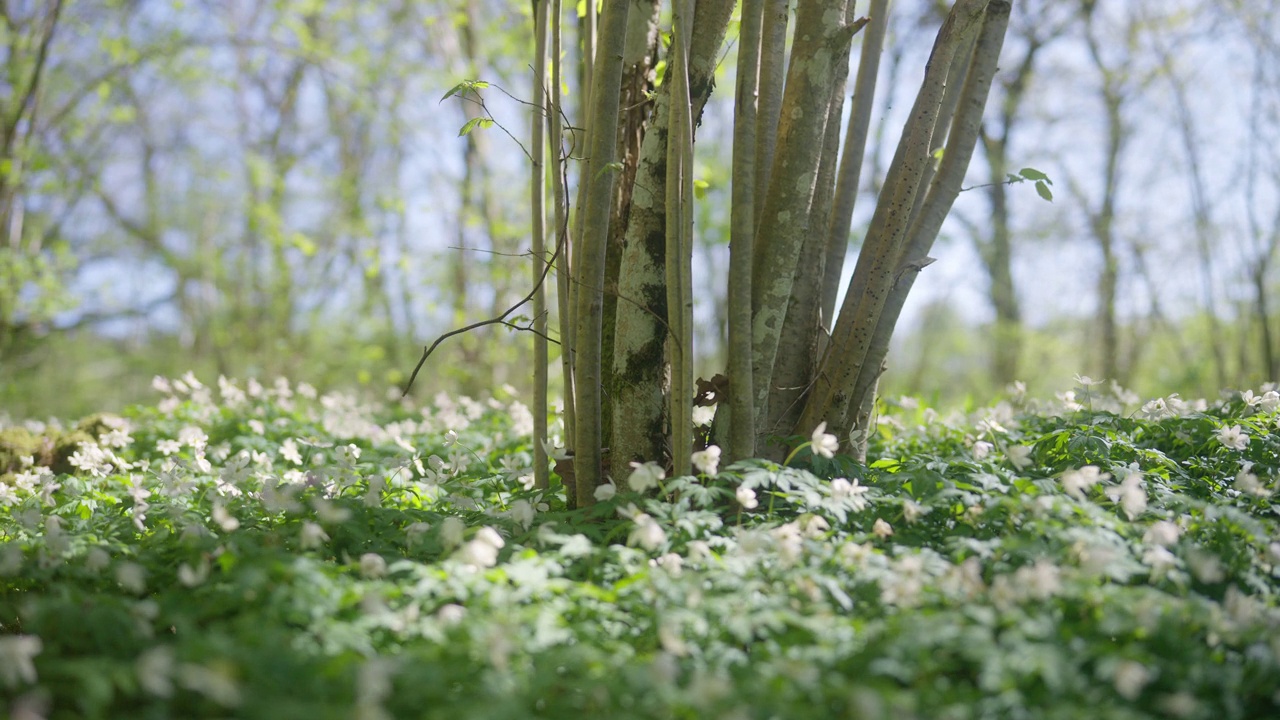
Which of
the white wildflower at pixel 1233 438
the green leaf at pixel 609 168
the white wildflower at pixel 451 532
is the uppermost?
the green leaf at pixel 609 168

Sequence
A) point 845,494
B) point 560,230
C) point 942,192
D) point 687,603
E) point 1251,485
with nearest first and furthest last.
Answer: point 687,603
point 845,494
point 1251,485
point 560,230
point 942,192

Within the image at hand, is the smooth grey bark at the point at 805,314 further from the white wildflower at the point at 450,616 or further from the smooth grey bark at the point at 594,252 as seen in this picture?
the white wildflower at the point at 450,616

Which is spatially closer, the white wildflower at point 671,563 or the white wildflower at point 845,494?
the white wildflower at point 671,563

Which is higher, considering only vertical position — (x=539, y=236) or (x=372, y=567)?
(x=539, y=236)

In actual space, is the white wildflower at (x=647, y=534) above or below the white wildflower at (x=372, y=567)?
above

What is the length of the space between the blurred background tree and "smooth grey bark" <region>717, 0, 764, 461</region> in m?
4.20

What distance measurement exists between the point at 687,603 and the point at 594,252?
56.2 inches

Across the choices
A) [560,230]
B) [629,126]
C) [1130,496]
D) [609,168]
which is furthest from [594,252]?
[1130,496]

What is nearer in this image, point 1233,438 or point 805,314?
point 1233,438

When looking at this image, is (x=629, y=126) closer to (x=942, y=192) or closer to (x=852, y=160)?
(x=852, y=160)

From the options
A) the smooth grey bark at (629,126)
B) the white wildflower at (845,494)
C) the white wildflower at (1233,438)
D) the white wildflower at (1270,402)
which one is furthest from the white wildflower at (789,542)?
the white wildflower at (1270,402)

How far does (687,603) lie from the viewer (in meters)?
1.97

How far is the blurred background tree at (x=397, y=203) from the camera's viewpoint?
30.9 feet

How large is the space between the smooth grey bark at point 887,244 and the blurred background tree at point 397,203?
4405 millimetres
